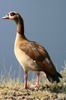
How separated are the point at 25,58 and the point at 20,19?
1.23m

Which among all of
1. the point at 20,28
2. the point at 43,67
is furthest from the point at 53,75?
→ the point at 20,28

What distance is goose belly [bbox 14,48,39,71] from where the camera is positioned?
29.4ft

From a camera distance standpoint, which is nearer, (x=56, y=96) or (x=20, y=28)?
(x=56, y=96)

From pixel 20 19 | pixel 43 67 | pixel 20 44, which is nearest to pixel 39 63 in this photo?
pixel 43 67

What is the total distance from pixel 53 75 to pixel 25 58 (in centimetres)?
82

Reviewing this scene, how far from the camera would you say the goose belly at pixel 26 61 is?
8.96 m

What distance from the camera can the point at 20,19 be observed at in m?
9.66

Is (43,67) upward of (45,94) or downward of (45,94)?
upward

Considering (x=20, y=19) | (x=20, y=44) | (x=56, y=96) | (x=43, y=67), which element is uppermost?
(x=20, y=19)

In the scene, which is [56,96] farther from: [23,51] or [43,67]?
[23,51]

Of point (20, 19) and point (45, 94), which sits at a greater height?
point (20, 19)

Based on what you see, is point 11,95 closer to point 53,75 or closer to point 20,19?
point 53,75

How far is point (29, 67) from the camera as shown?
9039 millimetres

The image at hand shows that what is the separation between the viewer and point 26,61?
9.00 m
